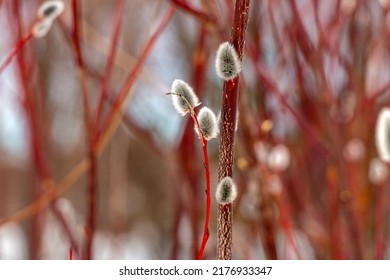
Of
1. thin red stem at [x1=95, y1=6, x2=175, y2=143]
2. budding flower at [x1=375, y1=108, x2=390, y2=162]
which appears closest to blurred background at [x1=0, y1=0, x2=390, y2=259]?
thin red stem at [x1=95, y1=6, x2=175, y2=143]

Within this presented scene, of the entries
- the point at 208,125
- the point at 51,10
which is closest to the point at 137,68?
the point at 51,10

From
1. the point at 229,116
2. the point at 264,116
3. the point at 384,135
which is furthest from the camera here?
the point at 264,116

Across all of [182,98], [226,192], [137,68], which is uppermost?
[137,68]

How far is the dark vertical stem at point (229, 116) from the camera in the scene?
2.13 feet

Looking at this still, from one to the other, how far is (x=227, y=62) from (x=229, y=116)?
0.23ft

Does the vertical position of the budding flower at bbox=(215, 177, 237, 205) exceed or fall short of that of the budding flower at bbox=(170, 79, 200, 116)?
it falls short

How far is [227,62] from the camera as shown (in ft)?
2.18

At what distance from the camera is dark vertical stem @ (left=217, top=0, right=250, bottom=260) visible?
648mm

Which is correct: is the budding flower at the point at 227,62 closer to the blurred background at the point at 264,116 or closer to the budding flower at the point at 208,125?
the budding flower at the point at 208,125

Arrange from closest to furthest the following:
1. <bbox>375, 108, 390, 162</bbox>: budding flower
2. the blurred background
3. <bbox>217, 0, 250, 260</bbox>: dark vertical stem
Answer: <bbox>217, 0, 250, 260</bbox>: dark vertical stem, <bbox>375, 108, 390, 162</bbox>: budding flower, the blurred background

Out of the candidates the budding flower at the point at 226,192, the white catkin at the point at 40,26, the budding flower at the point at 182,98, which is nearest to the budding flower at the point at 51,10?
the white catkin at the point at 40,26

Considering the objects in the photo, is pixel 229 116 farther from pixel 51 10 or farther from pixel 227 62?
pixel 51 10

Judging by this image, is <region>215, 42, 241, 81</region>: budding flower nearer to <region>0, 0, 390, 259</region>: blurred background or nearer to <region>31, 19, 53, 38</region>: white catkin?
<region>0, 0, 390, 259</region>: blurred background
